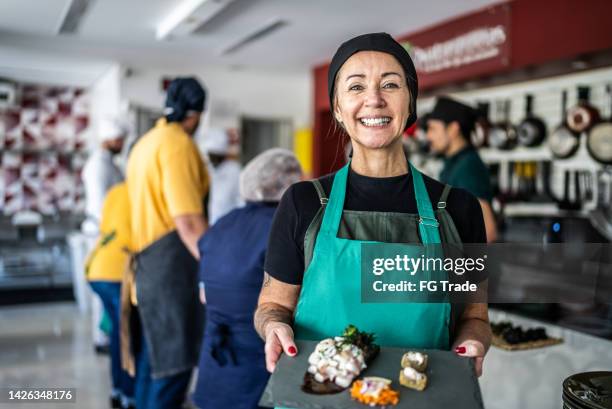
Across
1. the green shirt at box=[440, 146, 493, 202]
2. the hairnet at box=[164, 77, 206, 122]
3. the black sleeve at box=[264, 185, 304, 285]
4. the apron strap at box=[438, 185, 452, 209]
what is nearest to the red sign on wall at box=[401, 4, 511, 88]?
the green shirt at box=[440, 146, 493, 202]

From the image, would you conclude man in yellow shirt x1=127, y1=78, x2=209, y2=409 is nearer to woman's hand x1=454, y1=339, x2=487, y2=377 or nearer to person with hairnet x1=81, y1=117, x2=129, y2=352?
woman's hand x1=454, y1=339, x2=487, y2=377

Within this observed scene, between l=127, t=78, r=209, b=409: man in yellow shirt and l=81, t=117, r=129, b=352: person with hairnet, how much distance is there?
6.79 feet

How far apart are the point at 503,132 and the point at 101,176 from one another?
3521 mm

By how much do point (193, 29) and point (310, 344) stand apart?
522 centimetres

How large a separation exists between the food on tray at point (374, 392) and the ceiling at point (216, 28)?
4437 millimetres

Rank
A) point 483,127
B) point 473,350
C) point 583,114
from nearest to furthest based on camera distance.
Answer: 1. point 473,350
2. point 583,114
3. point 483,127

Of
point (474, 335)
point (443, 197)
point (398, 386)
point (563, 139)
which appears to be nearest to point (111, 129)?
point (563, 139)

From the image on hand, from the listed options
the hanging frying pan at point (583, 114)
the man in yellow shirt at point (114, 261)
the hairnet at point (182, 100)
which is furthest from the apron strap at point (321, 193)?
the hanging frying pan at point (583, 114)

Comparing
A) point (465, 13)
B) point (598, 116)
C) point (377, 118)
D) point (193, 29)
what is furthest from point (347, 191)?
point (193, 29)

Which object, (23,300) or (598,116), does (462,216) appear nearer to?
(598,116)

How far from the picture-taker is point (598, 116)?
4637 mm

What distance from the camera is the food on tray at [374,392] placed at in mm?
1045

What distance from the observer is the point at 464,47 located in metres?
5.44

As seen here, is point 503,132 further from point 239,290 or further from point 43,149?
point 43,149
